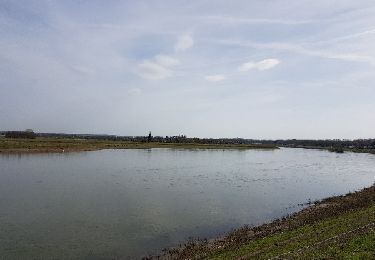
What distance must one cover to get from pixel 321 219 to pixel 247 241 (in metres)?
6.18

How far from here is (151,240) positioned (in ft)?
65.2

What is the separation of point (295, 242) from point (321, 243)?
4.77 ft

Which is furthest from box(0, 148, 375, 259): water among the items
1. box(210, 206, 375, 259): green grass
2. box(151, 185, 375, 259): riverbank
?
box(210, 206, 375, 259): green grass

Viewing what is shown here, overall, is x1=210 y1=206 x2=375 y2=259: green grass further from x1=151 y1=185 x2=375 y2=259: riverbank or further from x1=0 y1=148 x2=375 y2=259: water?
x1=0 y1=148 x2=375 y2=259: water

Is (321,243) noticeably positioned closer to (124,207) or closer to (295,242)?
(295,242)

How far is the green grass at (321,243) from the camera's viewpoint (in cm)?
1330

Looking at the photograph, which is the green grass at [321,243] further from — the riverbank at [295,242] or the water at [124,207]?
the water at [124,207]

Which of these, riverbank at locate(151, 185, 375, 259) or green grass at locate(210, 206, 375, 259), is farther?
riverbank at locate(151, 185, 375, 259)

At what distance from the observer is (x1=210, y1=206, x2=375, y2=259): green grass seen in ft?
43.7

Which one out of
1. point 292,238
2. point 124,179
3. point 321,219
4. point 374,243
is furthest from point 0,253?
point 124,179

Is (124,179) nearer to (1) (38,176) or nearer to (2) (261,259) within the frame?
(1) (38,176)

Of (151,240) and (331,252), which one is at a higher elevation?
(331,252)

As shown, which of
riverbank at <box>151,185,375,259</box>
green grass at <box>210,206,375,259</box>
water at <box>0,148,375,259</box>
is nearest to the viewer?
green grass at <box>210,206,375,259</box>

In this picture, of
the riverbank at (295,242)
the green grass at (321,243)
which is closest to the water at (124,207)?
the riverbank at (295,242)
